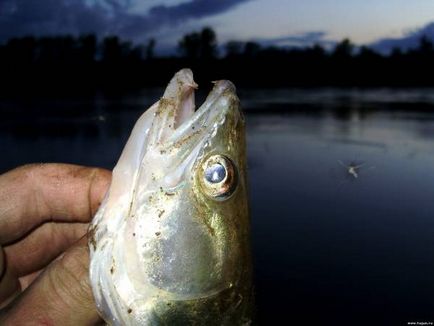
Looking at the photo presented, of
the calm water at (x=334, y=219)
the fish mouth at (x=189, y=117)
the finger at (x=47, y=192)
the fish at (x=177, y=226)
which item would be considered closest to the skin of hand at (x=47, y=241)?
the finger at (x=47, y=192)

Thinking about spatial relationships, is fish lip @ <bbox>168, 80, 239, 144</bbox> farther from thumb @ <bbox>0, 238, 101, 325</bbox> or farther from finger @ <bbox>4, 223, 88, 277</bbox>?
finger @ <bbox>4, 223, 88, 277</bbox>

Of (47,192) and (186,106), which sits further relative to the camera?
(47,192)

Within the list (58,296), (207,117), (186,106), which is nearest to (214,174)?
(207,117)

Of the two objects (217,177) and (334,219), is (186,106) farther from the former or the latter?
(334,219)

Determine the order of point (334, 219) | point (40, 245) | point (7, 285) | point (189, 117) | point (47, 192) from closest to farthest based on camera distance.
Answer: point (189, 117) → point (47, 192) → point (7, 285) → point (40, 245) → point (334, 219)

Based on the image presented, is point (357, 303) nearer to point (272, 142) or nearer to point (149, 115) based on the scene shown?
point (149, 115)

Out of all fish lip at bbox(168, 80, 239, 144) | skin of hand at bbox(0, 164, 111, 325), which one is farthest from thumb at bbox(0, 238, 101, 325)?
fish lip at bbox(168, 80, 239, 144)

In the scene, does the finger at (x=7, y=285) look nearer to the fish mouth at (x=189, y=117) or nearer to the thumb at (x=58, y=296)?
the thumb at (x=58, y=296)
